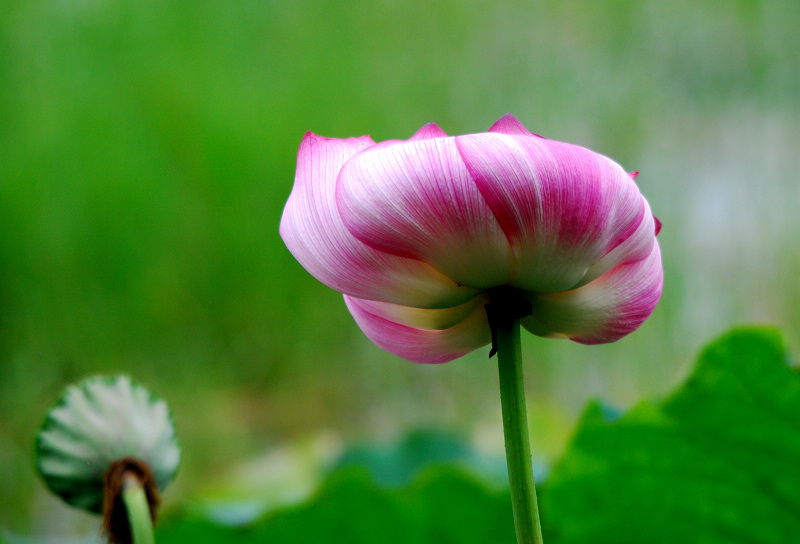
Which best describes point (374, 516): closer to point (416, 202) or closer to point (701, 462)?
point (701, 462)

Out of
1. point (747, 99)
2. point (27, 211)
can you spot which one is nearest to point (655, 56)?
point (747, 99)

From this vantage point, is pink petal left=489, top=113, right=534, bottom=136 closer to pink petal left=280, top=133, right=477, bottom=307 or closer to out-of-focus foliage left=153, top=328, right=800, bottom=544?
pink petal left=280, top=133, right=477, bottom=307

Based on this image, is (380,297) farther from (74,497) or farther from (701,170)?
(701,170)

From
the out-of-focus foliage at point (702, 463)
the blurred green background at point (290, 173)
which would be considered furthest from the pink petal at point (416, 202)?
the blurred green background at point (290, 173)

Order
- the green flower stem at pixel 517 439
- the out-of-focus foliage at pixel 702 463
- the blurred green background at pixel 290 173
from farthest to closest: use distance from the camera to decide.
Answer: the blurred green background at pixel 290 173 < the out-of-focus foliage at pixel 702 463 < the green flower stem at pixel 517 439

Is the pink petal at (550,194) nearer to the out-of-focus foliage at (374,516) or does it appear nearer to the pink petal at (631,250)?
the pink petal at (631,250)

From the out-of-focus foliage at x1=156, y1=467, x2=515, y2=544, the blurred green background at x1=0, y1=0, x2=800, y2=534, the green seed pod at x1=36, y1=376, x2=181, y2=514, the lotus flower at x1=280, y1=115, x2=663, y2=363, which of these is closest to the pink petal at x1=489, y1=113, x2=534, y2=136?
the lotus flower at x1=280, y1=115, x2=663, y2=363
